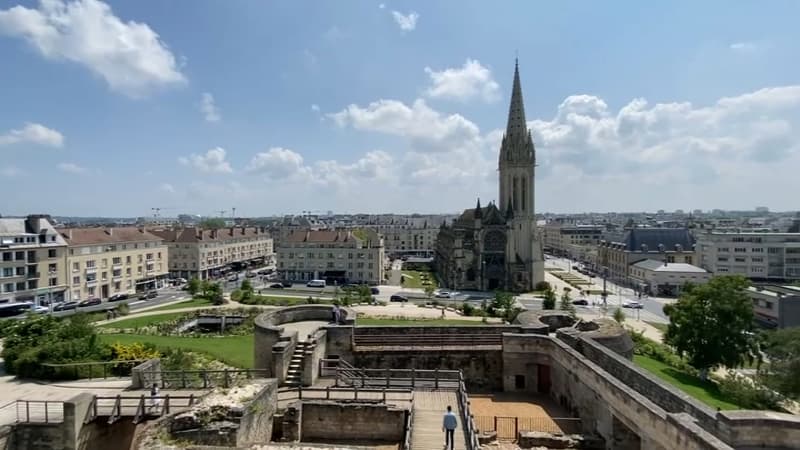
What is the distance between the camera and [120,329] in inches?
1677

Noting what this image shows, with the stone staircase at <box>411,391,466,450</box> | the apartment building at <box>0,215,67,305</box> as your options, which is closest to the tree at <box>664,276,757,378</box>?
the stone staircase at <box>411,391,466,450</box>

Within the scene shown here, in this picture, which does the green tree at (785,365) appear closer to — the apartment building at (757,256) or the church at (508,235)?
the church at (508,235)

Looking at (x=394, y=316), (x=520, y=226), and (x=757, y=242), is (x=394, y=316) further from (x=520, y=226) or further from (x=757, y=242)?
(x=757, y=242)

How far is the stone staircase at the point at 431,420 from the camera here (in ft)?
43.6

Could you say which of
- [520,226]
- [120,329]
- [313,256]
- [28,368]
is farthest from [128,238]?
[520,226]

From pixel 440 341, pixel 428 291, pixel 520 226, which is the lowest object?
pixel 428 291

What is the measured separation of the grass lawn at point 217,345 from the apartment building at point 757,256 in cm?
7624

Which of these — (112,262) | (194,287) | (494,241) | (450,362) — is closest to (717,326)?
(450,362)

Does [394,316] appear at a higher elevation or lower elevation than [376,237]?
lower

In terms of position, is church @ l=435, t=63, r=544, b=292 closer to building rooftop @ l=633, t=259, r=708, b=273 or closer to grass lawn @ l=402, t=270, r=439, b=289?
grass lawn @ l=402, t=270, r=439, b=289

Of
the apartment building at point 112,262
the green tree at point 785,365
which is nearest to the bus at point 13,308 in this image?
the apartment building at point 112,262

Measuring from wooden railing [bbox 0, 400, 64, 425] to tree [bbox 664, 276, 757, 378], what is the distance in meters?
35.0

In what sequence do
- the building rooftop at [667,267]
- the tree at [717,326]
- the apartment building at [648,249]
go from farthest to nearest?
1. the apartment building at [648,249]
2. the building rooftop at [667,267]
3. the tree at [717,326]

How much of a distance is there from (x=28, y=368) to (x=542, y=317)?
81.0 ft
